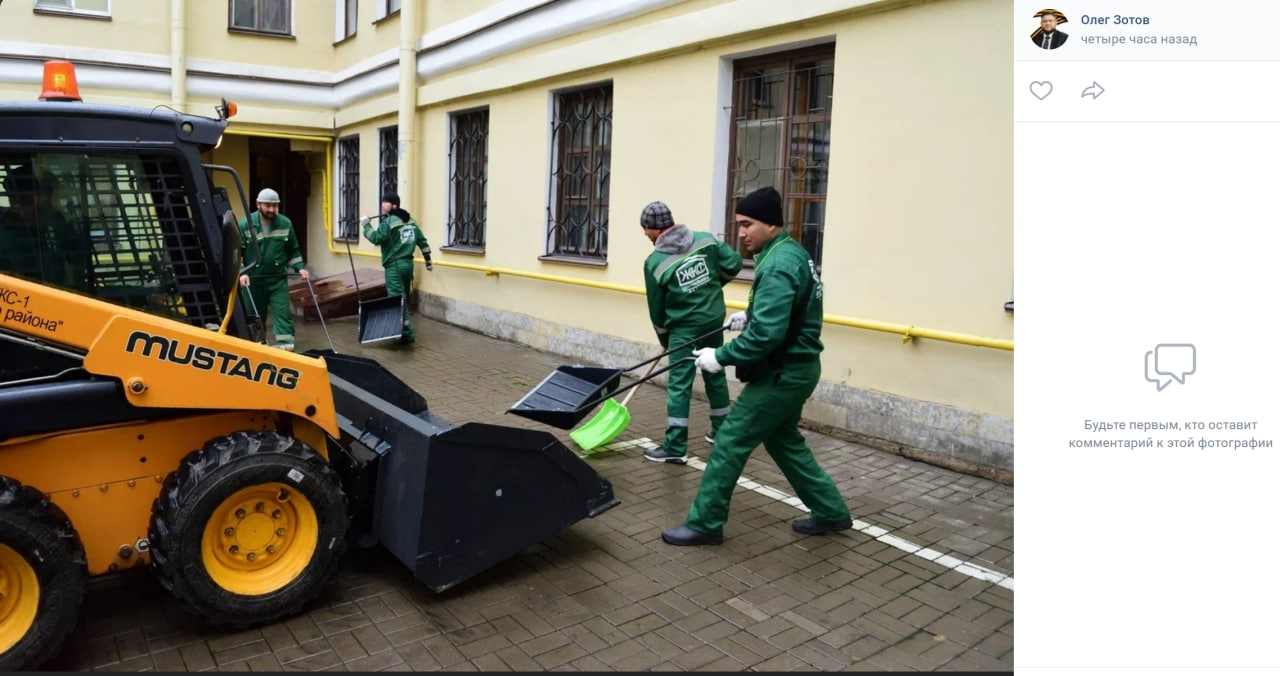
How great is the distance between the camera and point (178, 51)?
1405cm

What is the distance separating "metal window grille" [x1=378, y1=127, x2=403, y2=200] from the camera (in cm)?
1395

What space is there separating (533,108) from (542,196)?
102 centimetres

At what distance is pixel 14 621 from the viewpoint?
3029 millimetres

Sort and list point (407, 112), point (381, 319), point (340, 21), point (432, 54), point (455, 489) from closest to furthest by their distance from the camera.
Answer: point (455, 489)
point (381, 319)
point (432, 54)
point (407, 112)
point (340, 21)

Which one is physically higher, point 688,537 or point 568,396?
point 568,396

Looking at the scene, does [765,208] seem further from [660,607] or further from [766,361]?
[660,607]

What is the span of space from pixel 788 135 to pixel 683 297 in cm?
216

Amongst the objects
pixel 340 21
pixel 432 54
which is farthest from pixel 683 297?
pixel 340 21

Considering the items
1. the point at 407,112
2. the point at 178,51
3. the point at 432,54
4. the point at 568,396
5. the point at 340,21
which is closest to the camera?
the point at 568,396

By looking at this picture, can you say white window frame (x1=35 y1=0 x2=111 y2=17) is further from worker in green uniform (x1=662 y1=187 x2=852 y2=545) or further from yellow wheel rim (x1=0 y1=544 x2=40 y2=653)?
yellow wheel rim (x1=0 y1=544 x2=40 y2=653)

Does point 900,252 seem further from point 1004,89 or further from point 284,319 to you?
point 284,319

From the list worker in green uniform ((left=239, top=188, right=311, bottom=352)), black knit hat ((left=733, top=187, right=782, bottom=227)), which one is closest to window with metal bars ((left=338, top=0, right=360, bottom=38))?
worker in green uniform ((left=239, top=188, right=311, bottom=352))

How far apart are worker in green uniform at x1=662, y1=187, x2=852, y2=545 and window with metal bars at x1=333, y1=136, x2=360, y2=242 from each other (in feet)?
39.1
